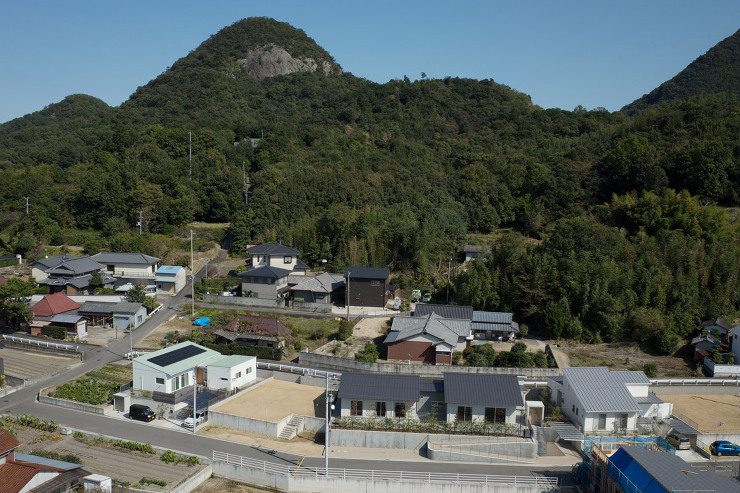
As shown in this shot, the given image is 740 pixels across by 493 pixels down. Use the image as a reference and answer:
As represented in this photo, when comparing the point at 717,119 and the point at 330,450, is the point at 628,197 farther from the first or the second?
the point at 330,450

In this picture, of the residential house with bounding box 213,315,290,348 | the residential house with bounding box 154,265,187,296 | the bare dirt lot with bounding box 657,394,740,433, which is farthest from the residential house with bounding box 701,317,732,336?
the residential house with bounding box 154,265,187,296

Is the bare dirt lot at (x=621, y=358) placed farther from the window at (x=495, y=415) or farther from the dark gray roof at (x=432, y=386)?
the dark gray roof at (x=432, y=386)

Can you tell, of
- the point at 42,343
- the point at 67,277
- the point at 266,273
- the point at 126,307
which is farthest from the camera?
the point at 266,273

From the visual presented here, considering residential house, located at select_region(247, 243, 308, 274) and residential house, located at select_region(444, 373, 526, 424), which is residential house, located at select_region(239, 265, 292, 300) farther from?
residential house, located at select_region(444, 373, 526, 424)

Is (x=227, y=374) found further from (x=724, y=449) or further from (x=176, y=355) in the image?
(x=724, y=449)

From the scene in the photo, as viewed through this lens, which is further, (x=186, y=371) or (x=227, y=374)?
(x=227, y=374)

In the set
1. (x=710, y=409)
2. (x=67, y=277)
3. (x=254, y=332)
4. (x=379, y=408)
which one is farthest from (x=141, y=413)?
(x=710, y=409)
